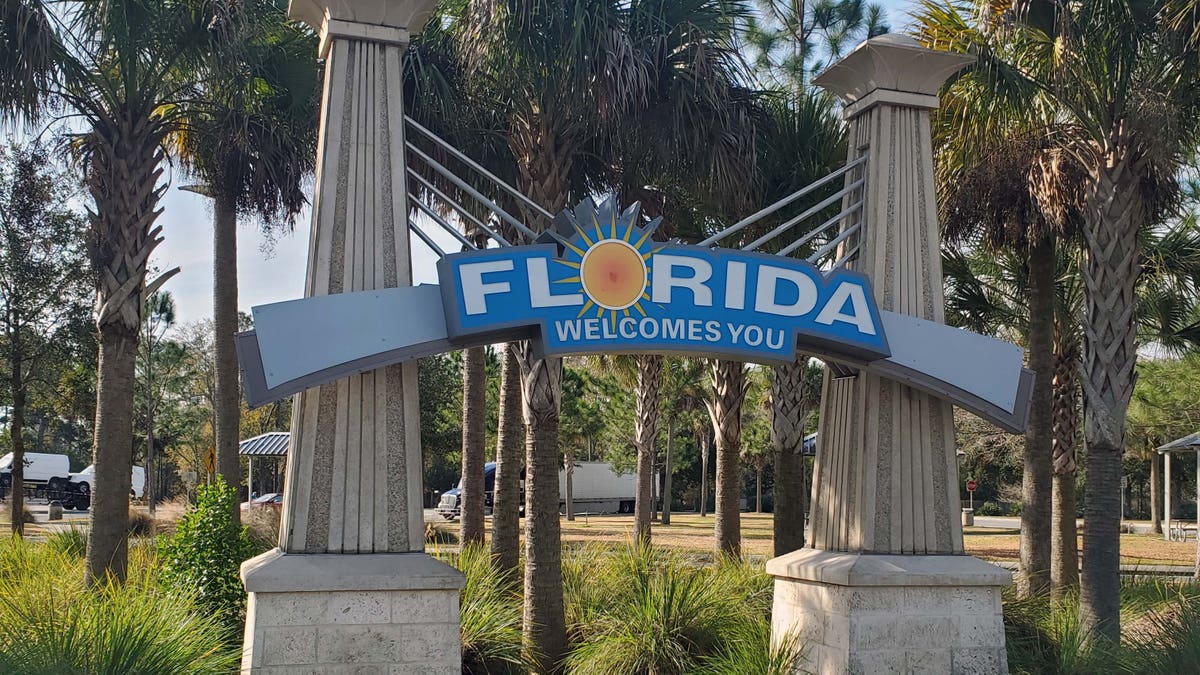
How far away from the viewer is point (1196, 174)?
44.8 ft

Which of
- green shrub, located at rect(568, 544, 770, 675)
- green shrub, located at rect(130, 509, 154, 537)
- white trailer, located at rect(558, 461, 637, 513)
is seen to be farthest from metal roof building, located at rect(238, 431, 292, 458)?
green shrub, located at rect(568, 544, 770, 675)

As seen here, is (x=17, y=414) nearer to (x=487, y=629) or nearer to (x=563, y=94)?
(x=487, y=629)

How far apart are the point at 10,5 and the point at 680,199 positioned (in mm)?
8148

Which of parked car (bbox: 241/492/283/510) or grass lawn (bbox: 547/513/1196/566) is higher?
parked car (bbox: 241/492/283/510)

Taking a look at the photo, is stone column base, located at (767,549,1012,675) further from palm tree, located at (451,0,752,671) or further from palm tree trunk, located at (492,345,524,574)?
palm tree trunk, located at (492,345,524,574)

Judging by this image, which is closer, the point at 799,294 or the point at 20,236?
the point at 799,294

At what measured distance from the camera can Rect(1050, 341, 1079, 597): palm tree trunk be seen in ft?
47.4

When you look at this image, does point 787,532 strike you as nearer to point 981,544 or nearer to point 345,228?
point 345,228

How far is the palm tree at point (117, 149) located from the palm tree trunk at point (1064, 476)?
1119 cm

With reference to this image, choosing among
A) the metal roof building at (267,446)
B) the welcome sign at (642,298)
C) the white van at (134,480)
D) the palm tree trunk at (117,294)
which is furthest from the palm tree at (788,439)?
the white van at (134,480)

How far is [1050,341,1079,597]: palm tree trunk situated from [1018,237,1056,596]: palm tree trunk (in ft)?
1.02

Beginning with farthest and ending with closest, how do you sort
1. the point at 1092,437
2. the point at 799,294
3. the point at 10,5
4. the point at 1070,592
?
the point at 1070,592, the point at 1092,437, the point at 10,5, the point at 799,294

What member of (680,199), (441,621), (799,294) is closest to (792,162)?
(680,199)

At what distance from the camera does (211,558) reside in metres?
10.3
